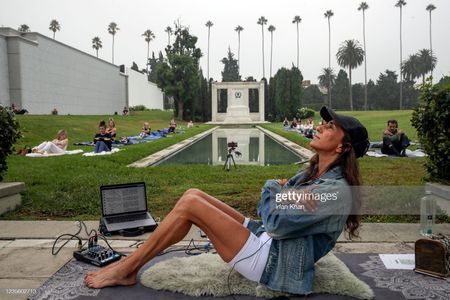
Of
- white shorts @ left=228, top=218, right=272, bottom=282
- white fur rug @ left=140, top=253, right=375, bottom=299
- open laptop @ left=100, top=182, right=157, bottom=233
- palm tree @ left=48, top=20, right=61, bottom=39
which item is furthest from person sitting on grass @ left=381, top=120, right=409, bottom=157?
palm tree @ left=48, top=20, right=61, bottom=39

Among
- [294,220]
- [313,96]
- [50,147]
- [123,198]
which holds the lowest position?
[123,198]

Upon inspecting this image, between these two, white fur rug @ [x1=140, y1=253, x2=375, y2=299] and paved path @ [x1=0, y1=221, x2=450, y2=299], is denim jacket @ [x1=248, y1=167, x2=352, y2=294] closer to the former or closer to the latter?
white fur rug @ [x1=140, y1=253, x2=375, y2=299]

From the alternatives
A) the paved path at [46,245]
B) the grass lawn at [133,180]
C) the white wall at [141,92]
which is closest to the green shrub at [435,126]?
the grass lawn at [133,180]

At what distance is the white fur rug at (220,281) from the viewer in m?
2.82

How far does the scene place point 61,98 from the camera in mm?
30812

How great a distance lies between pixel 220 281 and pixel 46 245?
85.1 inches

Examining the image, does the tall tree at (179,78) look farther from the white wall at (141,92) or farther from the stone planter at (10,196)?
the stone planter at (10,196)

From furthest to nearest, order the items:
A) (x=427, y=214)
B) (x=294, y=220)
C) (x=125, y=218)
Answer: (x=427, y=214) → (x=125, y=218) → (x=294, y=220)

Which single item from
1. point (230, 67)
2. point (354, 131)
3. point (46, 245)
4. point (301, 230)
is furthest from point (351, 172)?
point (230, 67)

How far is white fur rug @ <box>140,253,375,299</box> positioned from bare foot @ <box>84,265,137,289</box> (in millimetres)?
109

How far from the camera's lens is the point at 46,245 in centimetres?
414

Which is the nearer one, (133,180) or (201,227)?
(201,227)

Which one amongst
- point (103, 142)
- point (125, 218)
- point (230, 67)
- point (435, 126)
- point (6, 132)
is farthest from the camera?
point (230, 67)

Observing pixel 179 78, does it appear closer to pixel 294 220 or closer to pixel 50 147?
pixel 50 147
